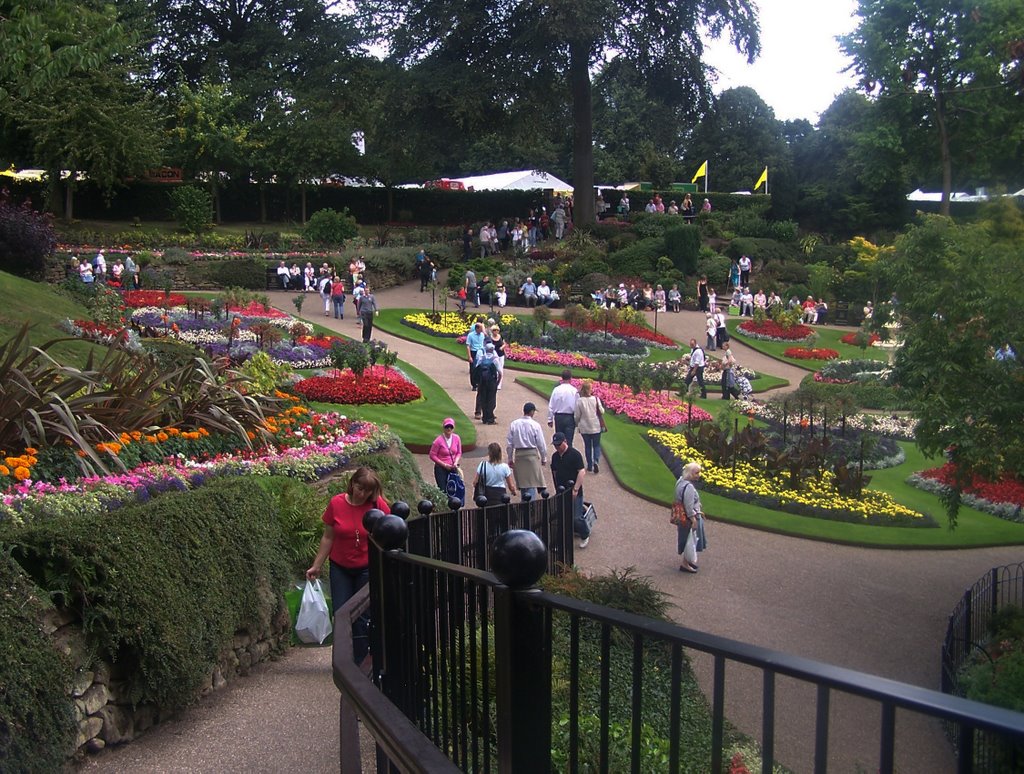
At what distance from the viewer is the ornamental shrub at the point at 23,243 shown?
78.5 feet

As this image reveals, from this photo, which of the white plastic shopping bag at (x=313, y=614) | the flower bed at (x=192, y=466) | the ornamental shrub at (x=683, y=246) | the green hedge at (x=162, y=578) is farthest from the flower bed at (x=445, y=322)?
the green hedge at (x=162, y=578)

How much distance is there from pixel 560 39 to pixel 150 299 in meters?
18.4

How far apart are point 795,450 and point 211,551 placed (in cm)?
1179

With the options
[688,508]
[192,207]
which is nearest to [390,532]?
[688,508]

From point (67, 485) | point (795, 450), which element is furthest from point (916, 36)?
point (67, 485)

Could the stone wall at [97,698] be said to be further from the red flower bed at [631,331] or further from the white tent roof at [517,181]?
the white tent roof at [517,181]

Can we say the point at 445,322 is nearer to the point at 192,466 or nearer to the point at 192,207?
the point at 192,207

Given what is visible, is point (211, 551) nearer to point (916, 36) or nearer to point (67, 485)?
point (67, 485)

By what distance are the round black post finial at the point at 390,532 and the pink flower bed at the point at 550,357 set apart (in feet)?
69.9

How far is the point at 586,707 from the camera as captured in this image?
→ 6230 millimetres

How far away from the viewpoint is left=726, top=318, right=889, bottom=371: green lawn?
29703 millimetres

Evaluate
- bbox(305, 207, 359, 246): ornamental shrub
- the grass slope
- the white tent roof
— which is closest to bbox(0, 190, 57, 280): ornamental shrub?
the grass slope

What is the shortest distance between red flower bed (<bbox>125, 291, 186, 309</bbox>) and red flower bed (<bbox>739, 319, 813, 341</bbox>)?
55.7ft

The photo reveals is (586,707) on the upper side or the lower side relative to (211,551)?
lower
